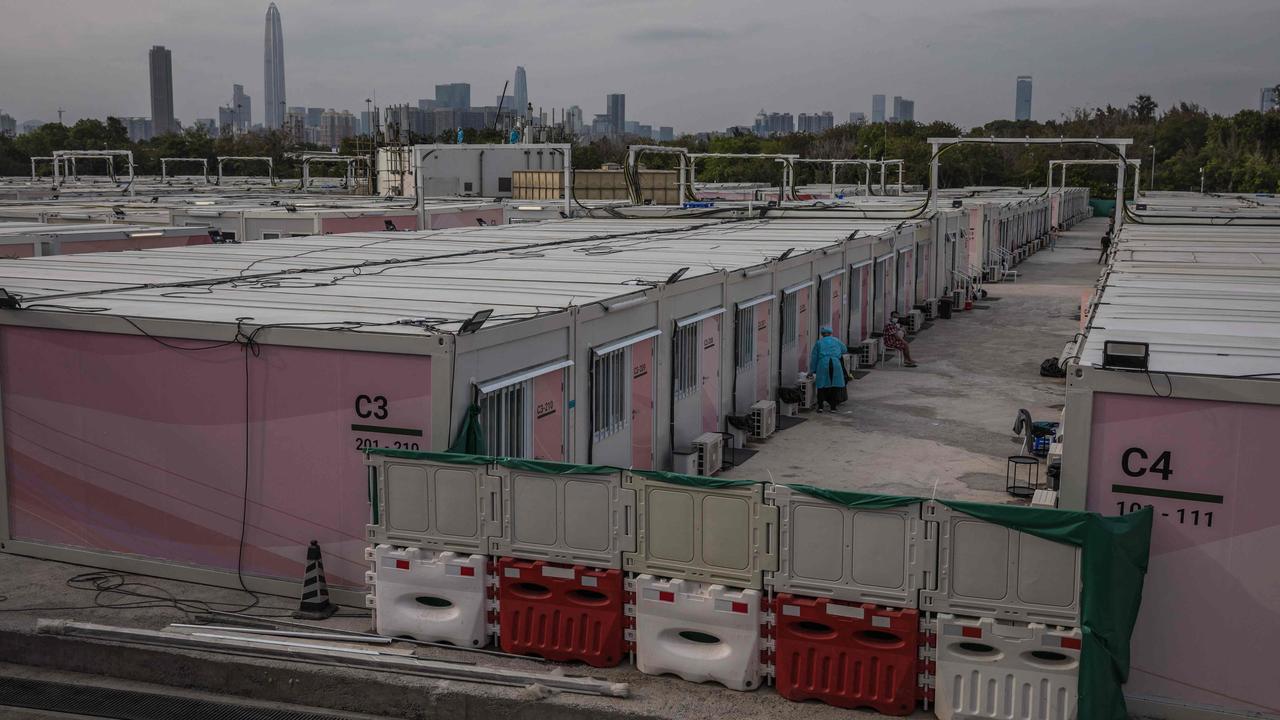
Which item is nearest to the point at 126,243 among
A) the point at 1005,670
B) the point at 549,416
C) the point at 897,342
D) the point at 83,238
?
the point at 83,238

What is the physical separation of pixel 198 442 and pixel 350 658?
3.47m

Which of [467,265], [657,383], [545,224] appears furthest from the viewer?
[545,224]

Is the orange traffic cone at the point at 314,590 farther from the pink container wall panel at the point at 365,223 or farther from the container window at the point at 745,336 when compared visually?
the pink container wall panel at the point at 365,223

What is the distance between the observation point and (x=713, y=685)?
977 cm

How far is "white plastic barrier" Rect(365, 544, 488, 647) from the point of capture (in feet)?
34.4

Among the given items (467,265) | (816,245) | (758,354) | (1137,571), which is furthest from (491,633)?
(816,245)

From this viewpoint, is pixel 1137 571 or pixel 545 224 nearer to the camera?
pixel 1137 571

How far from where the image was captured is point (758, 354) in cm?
2155

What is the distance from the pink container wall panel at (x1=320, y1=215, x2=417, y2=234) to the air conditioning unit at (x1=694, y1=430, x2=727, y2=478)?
58.5 feet

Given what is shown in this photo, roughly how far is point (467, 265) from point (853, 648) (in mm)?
11921

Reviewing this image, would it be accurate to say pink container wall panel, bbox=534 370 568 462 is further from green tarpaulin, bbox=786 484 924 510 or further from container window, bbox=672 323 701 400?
green tarpaulin, bbox=786 484 924 510

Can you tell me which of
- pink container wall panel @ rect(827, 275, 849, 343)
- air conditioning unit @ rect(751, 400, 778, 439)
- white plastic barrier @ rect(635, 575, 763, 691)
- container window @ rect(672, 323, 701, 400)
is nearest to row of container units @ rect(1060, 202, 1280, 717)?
white plastic barrier @ rect(635, 575, 763, 691)

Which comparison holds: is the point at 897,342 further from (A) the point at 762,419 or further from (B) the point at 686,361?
(B) the point at 686,361

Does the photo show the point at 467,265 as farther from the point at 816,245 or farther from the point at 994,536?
the point at 994,536
